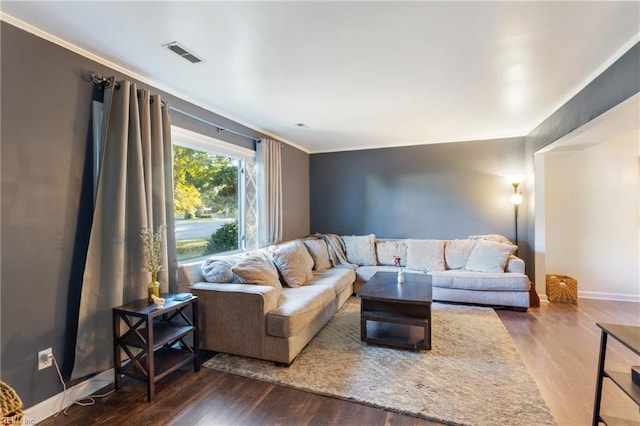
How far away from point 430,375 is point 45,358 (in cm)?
267

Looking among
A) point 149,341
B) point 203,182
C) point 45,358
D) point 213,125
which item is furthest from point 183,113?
point 45,358

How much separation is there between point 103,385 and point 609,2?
404 centimetres

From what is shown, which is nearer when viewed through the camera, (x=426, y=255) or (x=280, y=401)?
(x=280, y=401)

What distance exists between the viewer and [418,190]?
5.05 metres

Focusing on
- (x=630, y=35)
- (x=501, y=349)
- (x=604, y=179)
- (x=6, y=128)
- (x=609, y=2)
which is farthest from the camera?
(x=604, y=179)

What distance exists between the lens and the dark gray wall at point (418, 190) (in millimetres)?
4648

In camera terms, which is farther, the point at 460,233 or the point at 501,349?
the point at 460,233

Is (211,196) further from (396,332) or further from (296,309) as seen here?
(396,332)

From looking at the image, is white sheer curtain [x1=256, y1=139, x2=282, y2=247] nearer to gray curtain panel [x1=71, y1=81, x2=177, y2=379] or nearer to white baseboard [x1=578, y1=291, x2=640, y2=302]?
gray curtain panel [x1=71, y1=81, x2=177, y2=379]

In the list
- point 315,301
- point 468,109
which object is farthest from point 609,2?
point 315,301

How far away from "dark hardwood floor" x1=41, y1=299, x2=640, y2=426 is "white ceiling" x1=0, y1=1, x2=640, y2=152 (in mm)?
2404

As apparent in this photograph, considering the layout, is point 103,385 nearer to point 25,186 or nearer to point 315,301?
point 25,186

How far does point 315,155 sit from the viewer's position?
571cm

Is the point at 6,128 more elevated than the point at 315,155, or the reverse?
the point at 315,155
